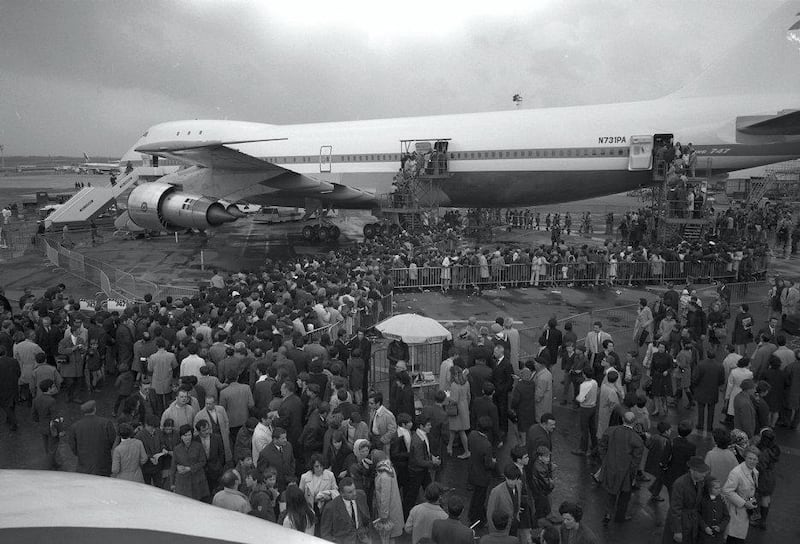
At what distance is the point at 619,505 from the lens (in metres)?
6.44

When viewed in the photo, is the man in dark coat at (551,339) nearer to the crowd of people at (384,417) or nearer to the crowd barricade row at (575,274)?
the crowd of people at (384,417)

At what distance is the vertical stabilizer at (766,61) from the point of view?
1925 cm

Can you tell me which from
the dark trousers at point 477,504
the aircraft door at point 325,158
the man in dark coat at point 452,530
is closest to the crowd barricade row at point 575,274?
the aircraft door at point 325,158

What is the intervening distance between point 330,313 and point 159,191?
14.5 metres

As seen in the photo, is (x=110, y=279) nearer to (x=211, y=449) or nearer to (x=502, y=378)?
(x=211, y=449)

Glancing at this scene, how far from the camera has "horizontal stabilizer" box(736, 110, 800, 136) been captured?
17.7 metres

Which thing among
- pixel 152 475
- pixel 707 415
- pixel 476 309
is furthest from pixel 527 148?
pixel 152 475

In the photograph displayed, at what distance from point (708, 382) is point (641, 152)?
13628mm

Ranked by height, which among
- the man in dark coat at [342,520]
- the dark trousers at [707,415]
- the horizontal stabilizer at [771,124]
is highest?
the horizontal stabilizer at [771,124]

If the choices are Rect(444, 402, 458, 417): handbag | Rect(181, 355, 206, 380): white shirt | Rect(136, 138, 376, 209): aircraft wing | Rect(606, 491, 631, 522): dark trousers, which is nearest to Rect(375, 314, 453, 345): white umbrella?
Rect(444, 402, 458, 417): handbag

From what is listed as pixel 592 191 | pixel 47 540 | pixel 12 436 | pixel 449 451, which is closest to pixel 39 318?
pixel 12 436

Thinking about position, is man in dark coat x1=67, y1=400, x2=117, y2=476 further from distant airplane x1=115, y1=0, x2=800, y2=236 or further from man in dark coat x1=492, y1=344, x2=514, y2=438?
distant airplane x1=115, y1=0, x2=800, y2=236

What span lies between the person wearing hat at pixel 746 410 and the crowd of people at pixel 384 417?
0.08 feet

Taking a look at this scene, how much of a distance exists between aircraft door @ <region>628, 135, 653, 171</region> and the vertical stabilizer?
312 cm
